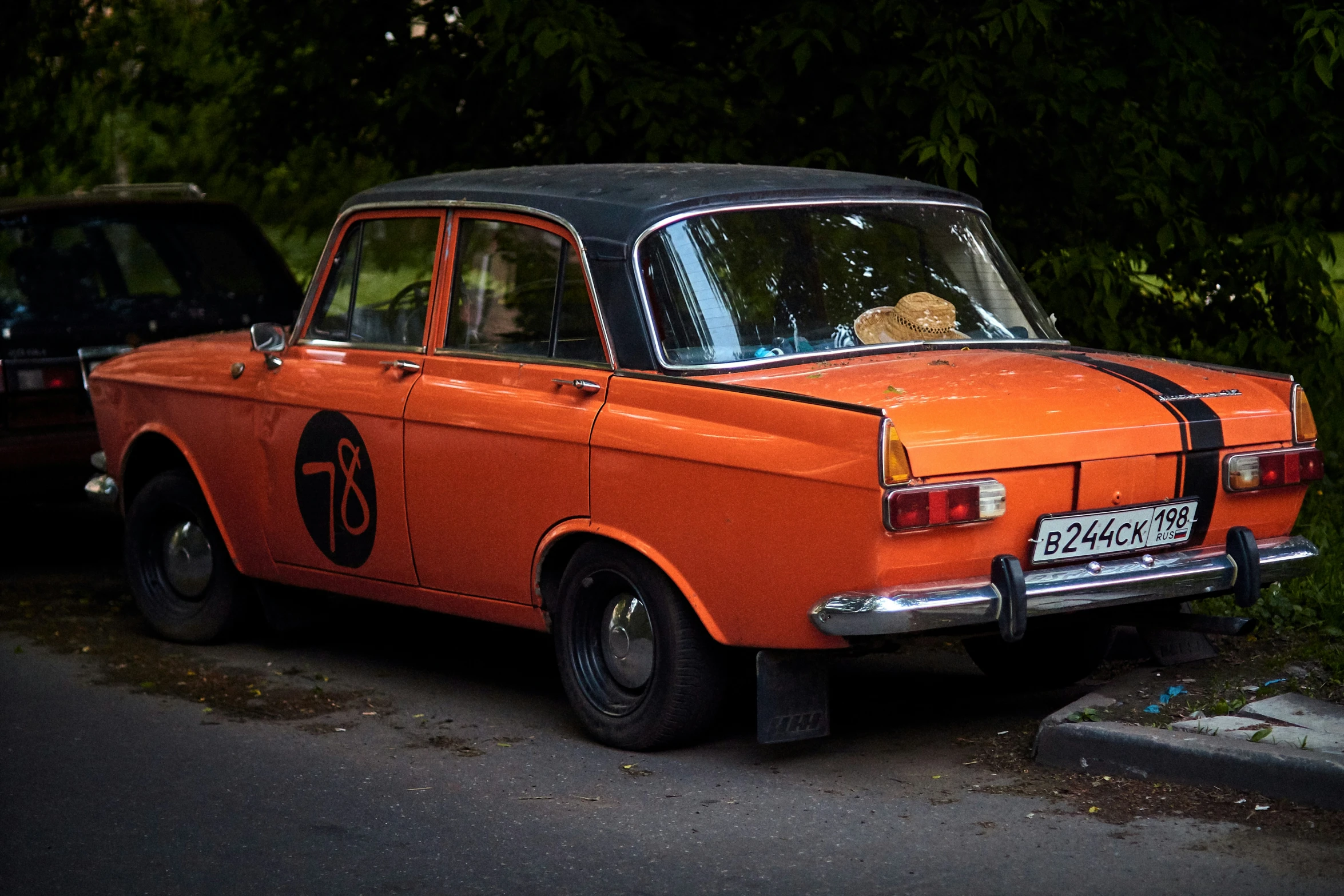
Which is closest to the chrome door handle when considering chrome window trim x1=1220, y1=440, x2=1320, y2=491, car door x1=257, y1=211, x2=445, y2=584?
car door x1=257, y1=211, x2=445, y2=584

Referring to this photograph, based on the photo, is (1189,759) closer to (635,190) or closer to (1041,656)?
(1041,656)

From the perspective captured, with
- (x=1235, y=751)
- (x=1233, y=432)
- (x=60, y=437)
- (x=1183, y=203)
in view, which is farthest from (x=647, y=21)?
(x=1235, y=751)

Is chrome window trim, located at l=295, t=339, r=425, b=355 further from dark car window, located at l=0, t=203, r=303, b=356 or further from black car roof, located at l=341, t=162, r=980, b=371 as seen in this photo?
dark car window, located at l=0, t=203, r=303, b=356

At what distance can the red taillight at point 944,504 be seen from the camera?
4.55 metres

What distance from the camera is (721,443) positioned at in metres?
4.90

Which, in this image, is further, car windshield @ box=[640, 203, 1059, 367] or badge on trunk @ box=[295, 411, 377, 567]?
badge on trunk @ box=[295, 411, 377, 567]

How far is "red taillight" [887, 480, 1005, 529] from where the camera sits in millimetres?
4551

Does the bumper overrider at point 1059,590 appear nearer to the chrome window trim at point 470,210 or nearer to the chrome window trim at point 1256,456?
the chrome window trim at point 1256,456

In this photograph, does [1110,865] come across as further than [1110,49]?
No

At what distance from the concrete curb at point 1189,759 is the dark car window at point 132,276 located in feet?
17.1

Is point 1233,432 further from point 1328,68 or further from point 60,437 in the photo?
point 60,437

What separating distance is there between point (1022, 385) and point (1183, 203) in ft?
13.3

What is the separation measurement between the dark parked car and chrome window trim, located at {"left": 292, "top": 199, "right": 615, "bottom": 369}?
7.35 ft

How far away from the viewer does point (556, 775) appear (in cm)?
524
